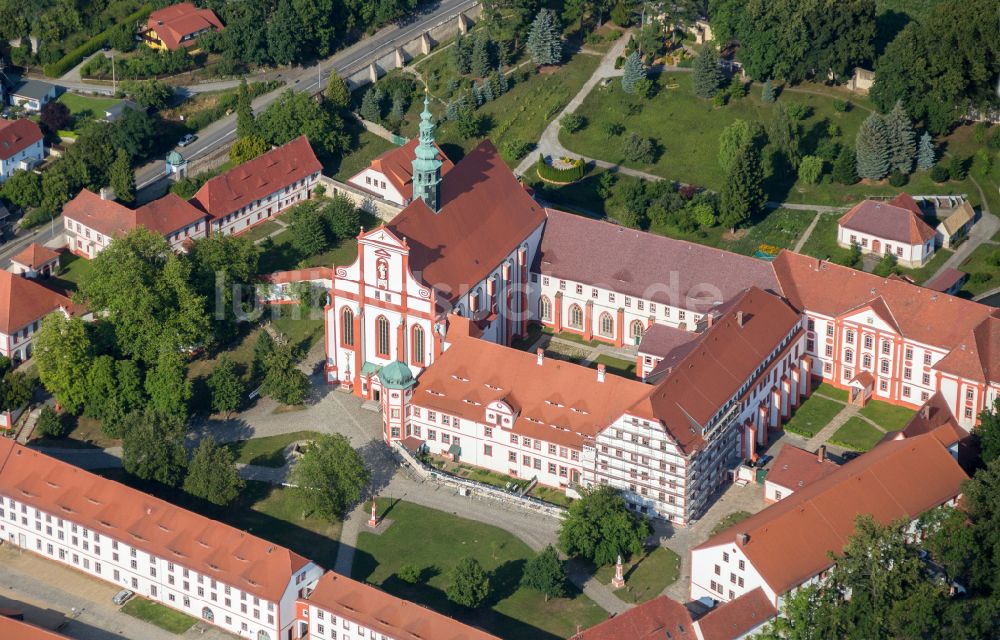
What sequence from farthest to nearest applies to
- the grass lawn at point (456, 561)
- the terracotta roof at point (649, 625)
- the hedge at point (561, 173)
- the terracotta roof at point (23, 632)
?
the hedge at point (561, 173) → the grass lawn at point (456, 561) → the terracotta roof at point (23, 632) → the terracotta roof at point (649, 625)

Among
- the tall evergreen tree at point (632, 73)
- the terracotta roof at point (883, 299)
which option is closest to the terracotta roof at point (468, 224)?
the terracotta roof at point (883, 299)

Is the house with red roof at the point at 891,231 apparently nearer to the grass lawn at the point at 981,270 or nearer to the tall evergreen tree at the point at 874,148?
the grass lawn at the point at 981,270

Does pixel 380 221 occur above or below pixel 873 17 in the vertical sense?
below

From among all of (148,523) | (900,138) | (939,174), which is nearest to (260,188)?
(148,523)

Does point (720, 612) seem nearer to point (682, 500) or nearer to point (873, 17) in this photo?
point (682, 500)

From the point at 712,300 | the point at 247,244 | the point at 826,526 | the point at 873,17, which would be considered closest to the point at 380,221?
the point at 247,244

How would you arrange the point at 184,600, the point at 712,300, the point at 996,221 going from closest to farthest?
the point at 184,600, the point at 712,300, the point at 996,221
